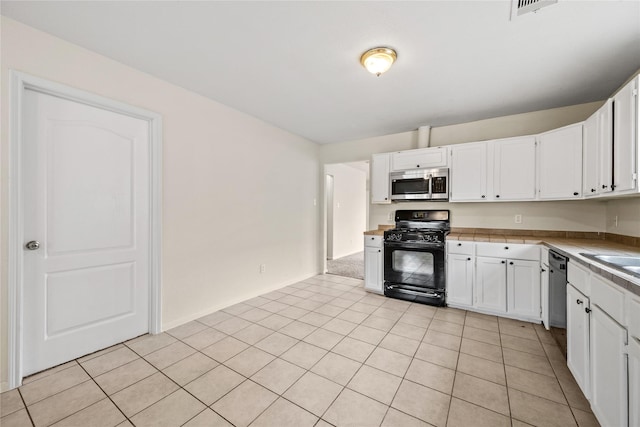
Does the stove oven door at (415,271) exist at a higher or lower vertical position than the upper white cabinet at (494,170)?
lower

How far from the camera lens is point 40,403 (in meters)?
1.62

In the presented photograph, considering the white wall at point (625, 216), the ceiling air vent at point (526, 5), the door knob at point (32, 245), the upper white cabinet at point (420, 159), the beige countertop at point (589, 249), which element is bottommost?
the beige countertop at point (589, 249)

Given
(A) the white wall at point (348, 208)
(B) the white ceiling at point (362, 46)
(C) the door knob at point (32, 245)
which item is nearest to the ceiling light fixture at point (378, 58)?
(B) the white ceiling at point (362, 46)

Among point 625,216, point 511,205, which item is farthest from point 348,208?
point 625,216

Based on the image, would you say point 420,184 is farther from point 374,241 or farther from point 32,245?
point 32,245

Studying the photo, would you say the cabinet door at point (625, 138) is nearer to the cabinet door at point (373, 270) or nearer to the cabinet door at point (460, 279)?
the cabinet door at point (460, 279)

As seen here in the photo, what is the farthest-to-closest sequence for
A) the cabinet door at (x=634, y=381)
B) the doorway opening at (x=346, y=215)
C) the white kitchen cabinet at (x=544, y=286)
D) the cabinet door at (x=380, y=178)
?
1. the doorway opening at (x=346, y=215)
2. the cabinet door at (x=380, y=178)
3. the white kitchen cabinet at (x=544, y=286)
4. the cabinet door at (x=634, y=381)

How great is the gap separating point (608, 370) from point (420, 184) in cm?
260

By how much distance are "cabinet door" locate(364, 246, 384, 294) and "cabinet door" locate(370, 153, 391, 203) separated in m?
0.80

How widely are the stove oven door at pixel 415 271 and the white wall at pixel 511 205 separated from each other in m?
0.79

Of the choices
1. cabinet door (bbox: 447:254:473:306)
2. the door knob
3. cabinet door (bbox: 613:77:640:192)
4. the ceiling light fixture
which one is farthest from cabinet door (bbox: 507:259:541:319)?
the door knob

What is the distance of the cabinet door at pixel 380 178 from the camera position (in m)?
3.88

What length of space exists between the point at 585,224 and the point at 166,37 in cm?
454

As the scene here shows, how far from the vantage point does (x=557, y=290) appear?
7.18 feet
